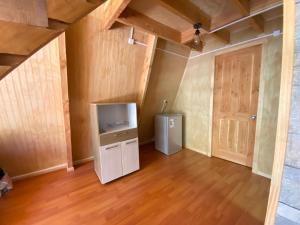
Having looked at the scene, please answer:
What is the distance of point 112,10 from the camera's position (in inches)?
69.0

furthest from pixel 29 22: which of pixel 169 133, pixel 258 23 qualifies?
pixel 169 133

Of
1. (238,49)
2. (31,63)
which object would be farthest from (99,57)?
(238,49)

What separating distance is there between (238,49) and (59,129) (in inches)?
134

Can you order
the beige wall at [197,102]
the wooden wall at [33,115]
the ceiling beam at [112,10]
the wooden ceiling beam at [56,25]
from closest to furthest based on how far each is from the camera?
the wooden ceiling beam at [56,25] → the ceiling beam at [112,10] → the wooden wall at [33,115] → the beige wall at [197,102]

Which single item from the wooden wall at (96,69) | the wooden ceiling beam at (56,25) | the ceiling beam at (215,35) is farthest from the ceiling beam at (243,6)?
the wooden ceiling beam at (56,25)

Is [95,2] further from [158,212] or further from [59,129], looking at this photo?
[59,129]

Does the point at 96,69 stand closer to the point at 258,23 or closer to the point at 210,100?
the point at 210,100

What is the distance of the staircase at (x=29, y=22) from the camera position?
2.20 ft

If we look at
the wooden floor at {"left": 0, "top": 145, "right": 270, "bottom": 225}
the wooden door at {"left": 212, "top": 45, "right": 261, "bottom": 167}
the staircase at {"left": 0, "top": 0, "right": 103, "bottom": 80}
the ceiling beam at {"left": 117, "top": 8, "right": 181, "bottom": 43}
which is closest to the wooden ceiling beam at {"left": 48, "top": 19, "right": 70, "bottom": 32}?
the staircase at {"left": 0, "top": 0, "right": 103, "bottom": 80}

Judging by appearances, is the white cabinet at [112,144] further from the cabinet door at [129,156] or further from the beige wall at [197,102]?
the beige wall at [197,102]

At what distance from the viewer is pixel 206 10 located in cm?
199

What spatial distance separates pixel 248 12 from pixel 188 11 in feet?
2.39

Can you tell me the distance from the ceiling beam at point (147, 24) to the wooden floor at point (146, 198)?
2.27 metres

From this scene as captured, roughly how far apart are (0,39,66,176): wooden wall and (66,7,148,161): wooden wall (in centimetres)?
22
